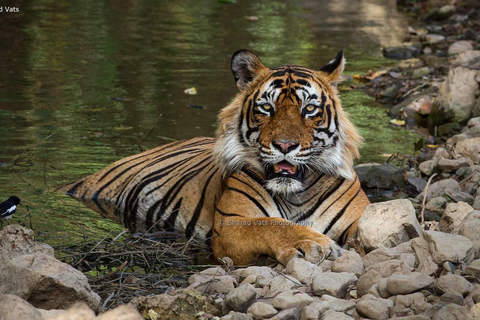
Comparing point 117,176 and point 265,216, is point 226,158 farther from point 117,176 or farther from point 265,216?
point 117,176

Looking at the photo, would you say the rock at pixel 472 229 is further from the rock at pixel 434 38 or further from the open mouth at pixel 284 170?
the rock at pixel 434 38

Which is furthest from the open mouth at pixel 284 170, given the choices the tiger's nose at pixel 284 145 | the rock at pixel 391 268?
the rock at pixel 391 268

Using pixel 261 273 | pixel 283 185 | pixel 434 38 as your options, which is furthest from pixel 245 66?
pixel 434 38

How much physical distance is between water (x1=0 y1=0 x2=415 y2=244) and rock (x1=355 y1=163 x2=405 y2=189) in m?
0.99

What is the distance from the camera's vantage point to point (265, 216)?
518cm

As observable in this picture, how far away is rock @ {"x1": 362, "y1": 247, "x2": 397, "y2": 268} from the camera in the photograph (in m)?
4.37

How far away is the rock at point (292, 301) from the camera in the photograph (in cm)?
384

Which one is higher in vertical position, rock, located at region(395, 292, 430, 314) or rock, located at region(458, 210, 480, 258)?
rock, located at region(458, 210, 480, 258)

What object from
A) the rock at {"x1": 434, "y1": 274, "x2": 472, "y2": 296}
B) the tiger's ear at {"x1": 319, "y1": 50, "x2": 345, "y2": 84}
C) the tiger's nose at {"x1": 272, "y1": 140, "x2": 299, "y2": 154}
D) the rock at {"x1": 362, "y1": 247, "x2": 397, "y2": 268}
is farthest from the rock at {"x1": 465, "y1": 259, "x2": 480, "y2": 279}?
the tiger's ear at {"x1": 319, "y1": 50, "x2": 345, "y2": 84}

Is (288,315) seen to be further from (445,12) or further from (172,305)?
(445,12)

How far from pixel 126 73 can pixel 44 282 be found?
7.87 meters

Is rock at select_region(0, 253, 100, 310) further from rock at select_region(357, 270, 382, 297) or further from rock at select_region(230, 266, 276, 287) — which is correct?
rock at select_region(357, 270, 382, 297)

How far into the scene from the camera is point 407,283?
147 inches

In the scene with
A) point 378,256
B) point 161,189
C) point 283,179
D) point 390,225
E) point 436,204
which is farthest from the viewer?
point 161,189
